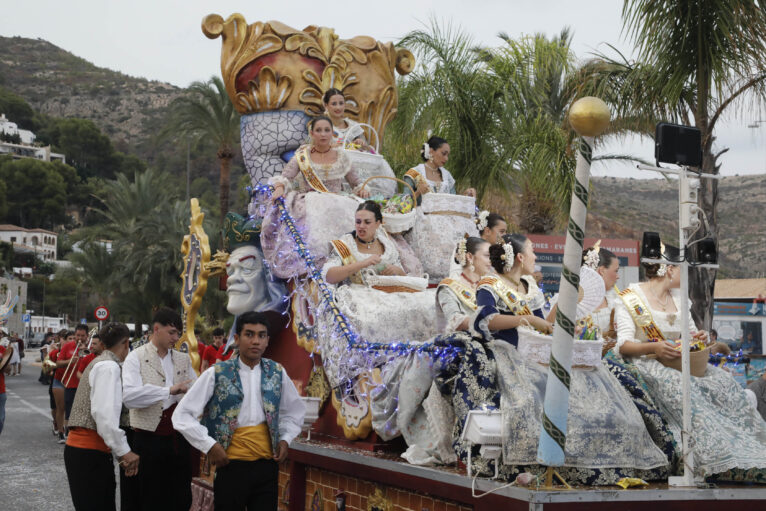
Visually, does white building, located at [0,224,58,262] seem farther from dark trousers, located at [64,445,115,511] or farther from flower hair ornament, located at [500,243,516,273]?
flower hair ornament, located at [500,243,516,273]

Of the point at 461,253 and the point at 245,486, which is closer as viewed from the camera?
the point at 245,486

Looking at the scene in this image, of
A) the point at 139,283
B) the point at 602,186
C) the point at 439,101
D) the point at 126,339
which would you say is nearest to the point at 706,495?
the point at 126,339

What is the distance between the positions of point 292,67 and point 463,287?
15.7 feet

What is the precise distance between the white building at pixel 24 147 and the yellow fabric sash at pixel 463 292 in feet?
371

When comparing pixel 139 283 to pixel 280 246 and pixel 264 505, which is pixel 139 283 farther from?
pixel 264 505

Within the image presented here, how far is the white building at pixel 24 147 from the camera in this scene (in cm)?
11788

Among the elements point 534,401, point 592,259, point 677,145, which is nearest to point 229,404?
point 534,401

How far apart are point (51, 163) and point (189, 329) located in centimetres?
9922

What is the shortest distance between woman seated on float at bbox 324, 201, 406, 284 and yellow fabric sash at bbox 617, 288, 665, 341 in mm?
2202

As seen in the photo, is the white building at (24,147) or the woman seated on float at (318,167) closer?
the woman seated on float at (318,167)

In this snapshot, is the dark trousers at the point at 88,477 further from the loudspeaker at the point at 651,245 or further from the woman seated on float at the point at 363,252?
the loudspeaker at the point at 651,245

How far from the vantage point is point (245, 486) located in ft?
19.1

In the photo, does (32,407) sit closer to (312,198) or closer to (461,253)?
(312,198)

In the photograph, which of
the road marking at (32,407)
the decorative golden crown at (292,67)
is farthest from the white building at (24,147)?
the decorative golden crown at (292,67)
